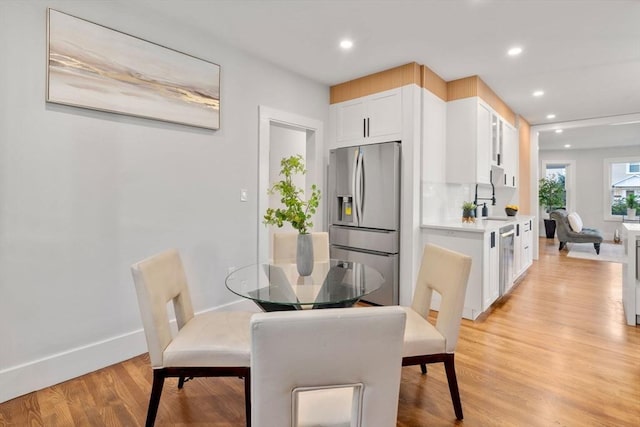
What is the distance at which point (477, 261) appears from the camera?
318cm

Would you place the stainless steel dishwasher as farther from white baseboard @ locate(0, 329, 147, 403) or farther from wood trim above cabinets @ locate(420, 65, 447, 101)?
white baseboard @ locate(0, 329, 147, 403)

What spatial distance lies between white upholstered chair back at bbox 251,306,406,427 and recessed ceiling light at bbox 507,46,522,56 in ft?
10.4

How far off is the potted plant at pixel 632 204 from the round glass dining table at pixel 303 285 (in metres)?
9.33

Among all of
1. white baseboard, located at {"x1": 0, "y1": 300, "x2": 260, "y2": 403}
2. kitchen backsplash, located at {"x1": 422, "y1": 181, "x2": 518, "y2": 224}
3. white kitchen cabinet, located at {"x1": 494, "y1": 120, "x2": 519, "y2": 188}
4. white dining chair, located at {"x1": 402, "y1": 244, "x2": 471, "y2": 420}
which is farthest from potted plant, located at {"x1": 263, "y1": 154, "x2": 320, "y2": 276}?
white kitchen cabinet, located at {"x1": 494, "y1": 120, "x2": 519, "y2": 188}

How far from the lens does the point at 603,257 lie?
6191 mm

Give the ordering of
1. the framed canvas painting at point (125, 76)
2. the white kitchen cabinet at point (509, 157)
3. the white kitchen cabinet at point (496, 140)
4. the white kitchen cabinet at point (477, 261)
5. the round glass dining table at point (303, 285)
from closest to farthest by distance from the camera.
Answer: the round glass dining table at point (303, 285), the framed canvas painting at point (125, 76), the white kitchen cabinet at point (477, 261), the white kitchen cabinet at point (496, 140), the white kitchen cabinet at point (509, 157)

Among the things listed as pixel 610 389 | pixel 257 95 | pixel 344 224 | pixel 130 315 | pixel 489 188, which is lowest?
pixel 610 389

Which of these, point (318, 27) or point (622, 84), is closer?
point (318, 27)

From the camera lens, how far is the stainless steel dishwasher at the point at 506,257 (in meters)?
3.61

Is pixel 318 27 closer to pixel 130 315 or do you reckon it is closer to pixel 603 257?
pixel 130 315

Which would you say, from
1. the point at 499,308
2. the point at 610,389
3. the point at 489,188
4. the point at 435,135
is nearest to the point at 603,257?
the point at 489,188

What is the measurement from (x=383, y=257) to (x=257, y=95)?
6.85 feet

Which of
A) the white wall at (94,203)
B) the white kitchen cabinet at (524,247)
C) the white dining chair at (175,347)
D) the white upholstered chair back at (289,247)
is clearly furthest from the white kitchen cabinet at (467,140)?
the white dining chair at (175,347)

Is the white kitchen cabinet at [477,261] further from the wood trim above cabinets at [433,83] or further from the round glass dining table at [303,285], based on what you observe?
the wood trim above cabinets at [433,83]
